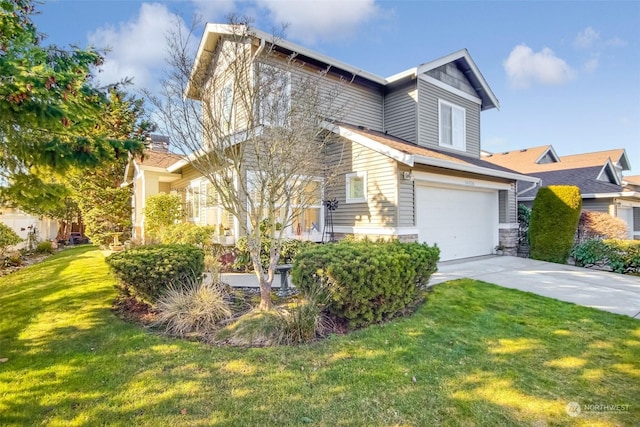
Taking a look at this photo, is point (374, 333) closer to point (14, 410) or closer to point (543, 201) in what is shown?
point (14, 410)

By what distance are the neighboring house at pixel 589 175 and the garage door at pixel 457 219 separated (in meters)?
5.68

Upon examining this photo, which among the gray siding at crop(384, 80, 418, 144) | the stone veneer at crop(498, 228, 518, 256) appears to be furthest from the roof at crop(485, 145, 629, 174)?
the gray siding at crop(384, 80, 418, 144)

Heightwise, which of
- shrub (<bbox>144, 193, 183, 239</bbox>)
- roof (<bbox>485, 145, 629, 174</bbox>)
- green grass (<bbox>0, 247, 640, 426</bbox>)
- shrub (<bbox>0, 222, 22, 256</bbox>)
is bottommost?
green grass (<bbox>0, 247, 640, 426</bbox>)

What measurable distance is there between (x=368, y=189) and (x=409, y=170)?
4.26ft

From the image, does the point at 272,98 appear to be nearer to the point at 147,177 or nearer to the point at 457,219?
the point at 457,219

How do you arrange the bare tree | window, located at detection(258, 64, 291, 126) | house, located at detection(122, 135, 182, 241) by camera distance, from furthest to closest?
house, located at detection(122, 135, 182, 241)
window, located at detection(258, 64, 291, 126)
the bare tree

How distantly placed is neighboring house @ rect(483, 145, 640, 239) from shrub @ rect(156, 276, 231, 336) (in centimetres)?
1646

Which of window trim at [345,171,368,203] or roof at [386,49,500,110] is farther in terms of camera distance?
roof at [386,49,500,110]

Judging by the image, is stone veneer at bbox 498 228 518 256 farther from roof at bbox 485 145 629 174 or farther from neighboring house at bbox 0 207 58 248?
neighboring house at bbox 0 207 58 248

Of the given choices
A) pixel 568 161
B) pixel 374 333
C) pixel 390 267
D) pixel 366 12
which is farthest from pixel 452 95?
pixel 568 161

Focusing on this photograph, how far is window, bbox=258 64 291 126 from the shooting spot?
5.39 meters

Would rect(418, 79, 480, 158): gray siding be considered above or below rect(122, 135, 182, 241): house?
above

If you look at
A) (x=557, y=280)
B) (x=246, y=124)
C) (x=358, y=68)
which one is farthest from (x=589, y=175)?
(x=246, y=124)

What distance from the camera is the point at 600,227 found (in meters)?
13.1
